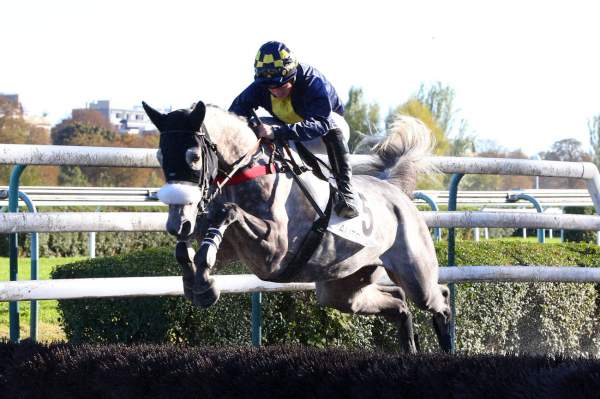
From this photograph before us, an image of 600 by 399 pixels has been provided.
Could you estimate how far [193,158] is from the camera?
4.76 m

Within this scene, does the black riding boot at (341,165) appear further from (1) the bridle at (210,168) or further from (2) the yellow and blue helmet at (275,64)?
(1) the bridle at (210,168)

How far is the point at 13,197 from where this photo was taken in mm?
5461

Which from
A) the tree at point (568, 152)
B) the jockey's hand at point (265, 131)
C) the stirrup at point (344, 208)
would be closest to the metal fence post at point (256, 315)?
the stirrup at point (344, 208)

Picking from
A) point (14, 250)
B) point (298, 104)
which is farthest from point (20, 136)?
point (298, 104)

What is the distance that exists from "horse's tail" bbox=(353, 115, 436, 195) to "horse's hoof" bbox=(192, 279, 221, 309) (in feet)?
7.06

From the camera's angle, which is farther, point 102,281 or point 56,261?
point 56,261

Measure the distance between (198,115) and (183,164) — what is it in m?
0.24

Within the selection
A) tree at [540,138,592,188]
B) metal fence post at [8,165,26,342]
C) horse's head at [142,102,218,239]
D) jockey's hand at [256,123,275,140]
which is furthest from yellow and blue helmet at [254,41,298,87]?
tree at [540,138,592,188]

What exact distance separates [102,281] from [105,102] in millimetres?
118381

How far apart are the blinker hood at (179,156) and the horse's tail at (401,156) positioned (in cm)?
223

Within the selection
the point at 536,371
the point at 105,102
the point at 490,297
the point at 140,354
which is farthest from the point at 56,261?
A: the point at 105,102

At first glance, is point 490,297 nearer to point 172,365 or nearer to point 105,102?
point 172,365

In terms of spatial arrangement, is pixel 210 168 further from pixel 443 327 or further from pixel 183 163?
pixel 443 327

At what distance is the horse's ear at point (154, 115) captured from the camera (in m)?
4.82
